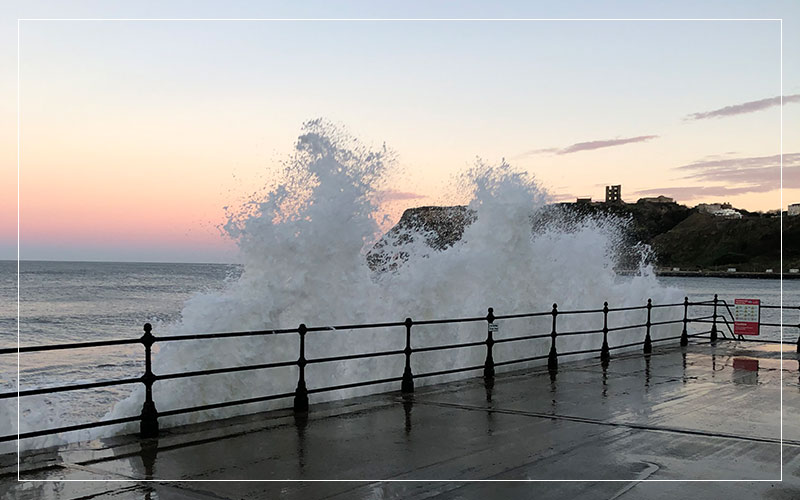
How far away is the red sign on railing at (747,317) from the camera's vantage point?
2148cm

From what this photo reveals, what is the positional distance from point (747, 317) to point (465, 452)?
17.1 m

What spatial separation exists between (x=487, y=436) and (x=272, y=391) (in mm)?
6813

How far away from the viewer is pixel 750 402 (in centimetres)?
1126

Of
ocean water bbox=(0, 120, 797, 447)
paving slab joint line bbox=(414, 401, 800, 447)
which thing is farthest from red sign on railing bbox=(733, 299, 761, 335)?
paving slab joint line bbox=(414, 401, 800, 447)

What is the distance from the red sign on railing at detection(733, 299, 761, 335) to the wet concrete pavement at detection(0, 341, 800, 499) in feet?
33.6

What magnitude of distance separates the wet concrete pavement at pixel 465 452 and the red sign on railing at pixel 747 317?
33.6 ft

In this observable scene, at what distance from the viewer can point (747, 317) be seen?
21.8 meters

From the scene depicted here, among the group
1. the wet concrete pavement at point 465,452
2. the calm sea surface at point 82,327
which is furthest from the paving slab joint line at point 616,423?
the calm sea surface at point 82,327

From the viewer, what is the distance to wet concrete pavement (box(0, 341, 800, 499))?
635cm

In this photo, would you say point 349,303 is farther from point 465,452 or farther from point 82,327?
point 82,327

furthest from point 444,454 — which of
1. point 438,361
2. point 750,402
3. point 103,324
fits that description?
point 103,324

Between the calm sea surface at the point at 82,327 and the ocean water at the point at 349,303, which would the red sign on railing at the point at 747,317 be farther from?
the calm sea surface at the point at 82,327

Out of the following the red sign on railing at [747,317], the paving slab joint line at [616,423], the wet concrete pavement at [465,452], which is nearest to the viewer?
the wet concrete pavement at [465,452]

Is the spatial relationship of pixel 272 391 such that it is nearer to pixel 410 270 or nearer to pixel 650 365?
pixel 650 365
